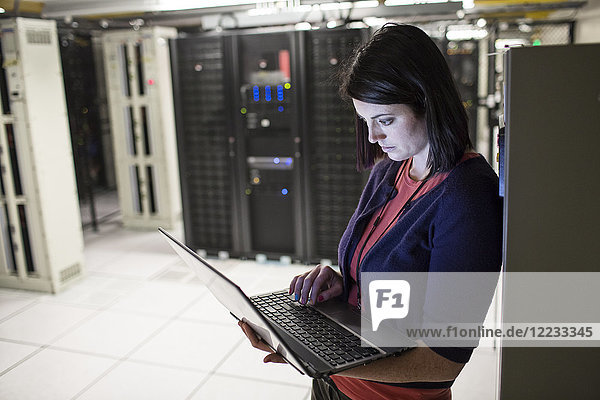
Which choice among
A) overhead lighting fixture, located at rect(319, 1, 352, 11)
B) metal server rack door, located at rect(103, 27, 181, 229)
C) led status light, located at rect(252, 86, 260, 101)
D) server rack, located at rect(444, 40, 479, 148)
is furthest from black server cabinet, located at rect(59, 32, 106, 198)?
server rack, located at rect(444, 40, 479, 148)

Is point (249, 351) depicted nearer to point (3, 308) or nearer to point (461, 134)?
point (3, 308)

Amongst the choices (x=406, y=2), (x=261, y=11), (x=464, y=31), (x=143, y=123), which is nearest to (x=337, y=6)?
(x=406, y=2)

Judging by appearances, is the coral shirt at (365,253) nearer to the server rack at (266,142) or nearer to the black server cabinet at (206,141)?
the server rack at (266,142)

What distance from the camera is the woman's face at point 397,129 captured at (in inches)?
40.9

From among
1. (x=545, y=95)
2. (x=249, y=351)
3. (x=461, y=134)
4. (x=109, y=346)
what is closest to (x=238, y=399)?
(x=249, y=351)

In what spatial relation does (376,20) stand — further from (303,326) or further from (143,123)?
(303,326)

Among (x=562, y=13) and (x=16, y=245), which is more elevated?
(x=562, y=13)

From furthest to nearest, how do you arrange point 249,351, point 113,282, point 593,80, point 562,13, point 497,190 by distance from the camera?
1. point 562,13
2. point 113,282
3. point 249,351
4. point 497,190
5. point 593,80

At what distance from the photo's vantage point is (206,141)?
454cm

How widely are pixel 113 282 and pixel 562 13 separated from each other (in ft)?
17.0

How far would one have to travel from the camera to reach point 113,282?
4.20m

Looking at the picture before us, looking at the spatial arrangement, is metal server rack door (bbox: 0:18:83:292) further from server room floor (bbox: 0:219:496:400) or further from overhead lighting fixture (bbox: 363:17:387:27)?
overhead lighting fixture (bbox: 363:17:387:27)

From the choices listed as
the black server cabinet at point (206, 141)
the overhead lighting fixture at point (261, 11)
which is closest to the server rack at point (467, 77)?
the overhead lighting fixture at point (261, 11)

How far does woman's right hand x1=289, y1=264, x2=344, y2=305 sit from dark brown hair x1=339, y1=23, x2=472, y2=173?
0.41 metres
